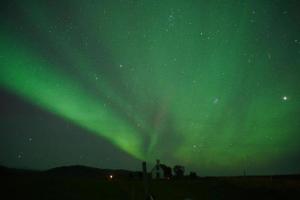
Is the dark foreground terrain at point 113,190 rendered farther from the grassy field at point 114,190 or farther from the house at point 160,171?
the house at point 160,171

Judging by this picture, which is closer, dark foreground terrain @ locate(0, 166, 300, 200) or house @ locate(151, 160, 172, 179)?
dark foreground terrain @ locate(0, 166, 300, 200)

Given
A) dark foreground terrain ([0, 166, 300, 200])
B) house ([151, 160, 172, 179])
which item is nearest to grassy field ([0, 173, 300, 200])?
dark foreground terrain ([0, 166, 300, 200])

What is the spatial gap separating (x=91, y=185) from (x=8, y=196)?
1129 cm

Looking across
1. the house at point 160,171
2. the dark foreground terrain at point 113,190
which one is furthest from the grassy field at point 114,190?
the house at point 160,171

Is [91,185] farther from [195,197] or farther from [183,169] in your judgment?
[183,169]

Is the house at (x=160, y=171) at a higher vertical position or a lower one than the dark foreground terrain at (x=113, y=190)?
higher

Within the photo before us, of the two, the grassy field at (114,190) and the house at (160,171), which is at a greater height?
the house at (160,171)

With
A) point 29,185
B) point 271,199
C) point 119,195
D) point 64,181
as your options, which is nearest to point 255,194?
point 271,199

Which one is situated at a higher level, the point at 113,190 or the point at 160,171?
the point at 160,171

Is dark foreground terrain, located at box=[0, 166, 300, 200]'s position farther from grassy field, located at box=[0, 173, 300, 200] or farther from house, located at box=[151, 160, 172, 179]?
house, located at box=[151, 160, 172, 179]

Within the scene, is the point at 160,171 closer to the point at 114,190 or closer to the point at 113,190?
the point at 114,190

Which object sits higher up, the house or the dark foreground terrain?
the house

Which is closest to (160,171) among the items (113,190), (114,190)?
(114,190)

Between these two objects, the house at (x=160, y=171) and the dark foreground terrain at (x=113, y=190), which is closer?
the dark foreground terrain at (x=113, y=190)
